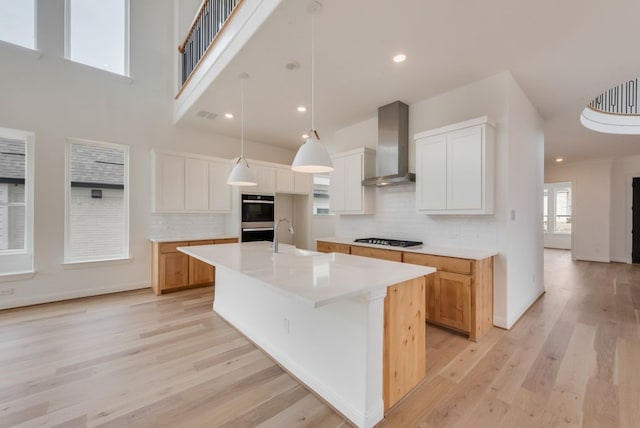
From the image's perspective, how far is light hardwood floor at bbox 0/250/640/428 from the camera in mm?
1697

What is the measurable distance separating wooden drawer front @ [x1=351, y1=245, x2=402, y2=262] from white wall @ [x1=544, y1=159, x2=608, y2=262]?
7.03 m

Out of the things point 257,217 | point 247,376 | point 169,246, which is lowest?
point 247,376

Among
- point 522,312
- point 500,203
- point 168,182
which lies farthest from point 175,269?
point 522,312

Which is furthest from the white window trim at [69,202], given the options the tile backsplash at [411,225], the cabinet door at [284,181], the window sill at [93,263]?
the tile backsplash at [411,225]

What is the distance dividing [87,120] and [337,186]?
12.4 ft

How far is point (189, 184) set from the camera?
14.9 feet

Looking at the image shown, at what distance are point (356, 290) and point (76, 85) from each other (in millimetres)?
4941

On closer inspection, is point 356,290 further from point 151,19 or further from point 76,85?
point 151,19

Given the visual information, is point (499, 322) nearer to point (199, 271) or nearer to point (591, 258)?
point (199, 271)

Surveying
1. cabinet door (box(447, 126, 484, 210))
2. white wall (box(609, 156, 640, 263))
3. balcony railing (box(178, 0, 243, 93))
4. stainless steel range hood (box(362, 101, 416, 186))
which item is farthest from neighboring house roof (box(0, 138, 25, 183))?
white wall (box(609, 156, 640, 263))

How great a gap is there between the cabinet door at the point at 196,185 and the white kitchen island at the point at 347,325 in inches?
98.6

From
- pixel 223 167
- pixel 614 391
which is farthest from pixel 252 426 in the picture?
pixel 223 167

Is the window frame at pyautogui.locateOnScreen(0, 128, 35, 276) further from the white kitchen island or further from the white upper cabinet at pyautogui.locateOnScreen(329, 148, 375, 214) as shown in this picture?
the white upper cabinet at pyautogui.locateOnScreen(329, 148, 375, 214)

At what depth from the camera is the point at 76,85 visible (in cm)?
392
